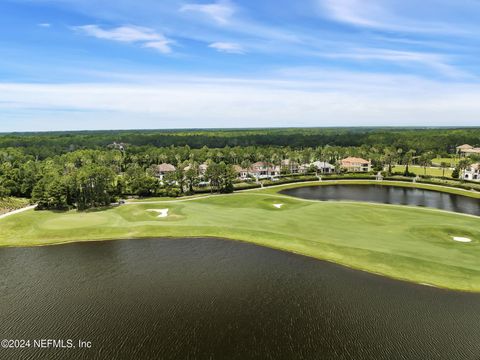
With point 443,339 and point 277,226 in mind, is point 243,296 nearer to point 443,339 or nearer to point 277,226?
point 443,339

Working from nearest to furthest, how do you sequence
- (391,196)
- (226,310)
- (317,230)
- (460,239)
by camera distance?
(226,310) < (460,239) < (317,230) < (391,196)

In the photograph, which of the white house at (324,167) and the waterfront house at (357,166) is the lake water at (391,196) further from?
the waterfront house at (357,166)

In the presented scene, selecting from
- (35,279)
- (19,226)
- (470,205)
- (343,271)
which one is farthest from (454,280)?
(19,226)

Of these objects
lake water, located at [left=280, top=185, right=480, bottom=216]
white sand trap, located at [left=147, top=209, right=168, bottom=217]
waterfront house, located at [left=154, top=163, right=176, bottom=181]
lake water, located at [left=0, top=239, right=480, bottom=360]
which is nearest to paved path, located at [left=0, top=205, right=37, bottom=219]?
lake water, located at [left=0, top=239, right=480, bottom=360]

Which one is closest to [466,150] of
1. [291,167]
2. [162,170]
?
[291,167]

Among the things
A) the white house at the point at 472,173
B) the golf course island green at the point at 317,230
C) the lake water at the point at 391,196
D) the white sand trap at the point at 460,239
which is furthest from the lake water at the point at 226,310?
the white house at the point at 472,173

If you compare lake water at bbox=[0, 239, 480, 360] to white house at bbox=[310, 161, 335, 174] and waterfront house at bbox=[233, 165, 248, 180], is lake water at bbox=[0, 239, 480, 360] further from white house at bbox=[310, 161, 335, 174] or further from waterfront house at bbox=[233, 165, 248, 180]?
white house at bbox=[310, 161, 335, 174]

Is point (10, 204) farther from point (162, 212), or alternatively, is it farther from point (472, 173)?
point (472, 173)
